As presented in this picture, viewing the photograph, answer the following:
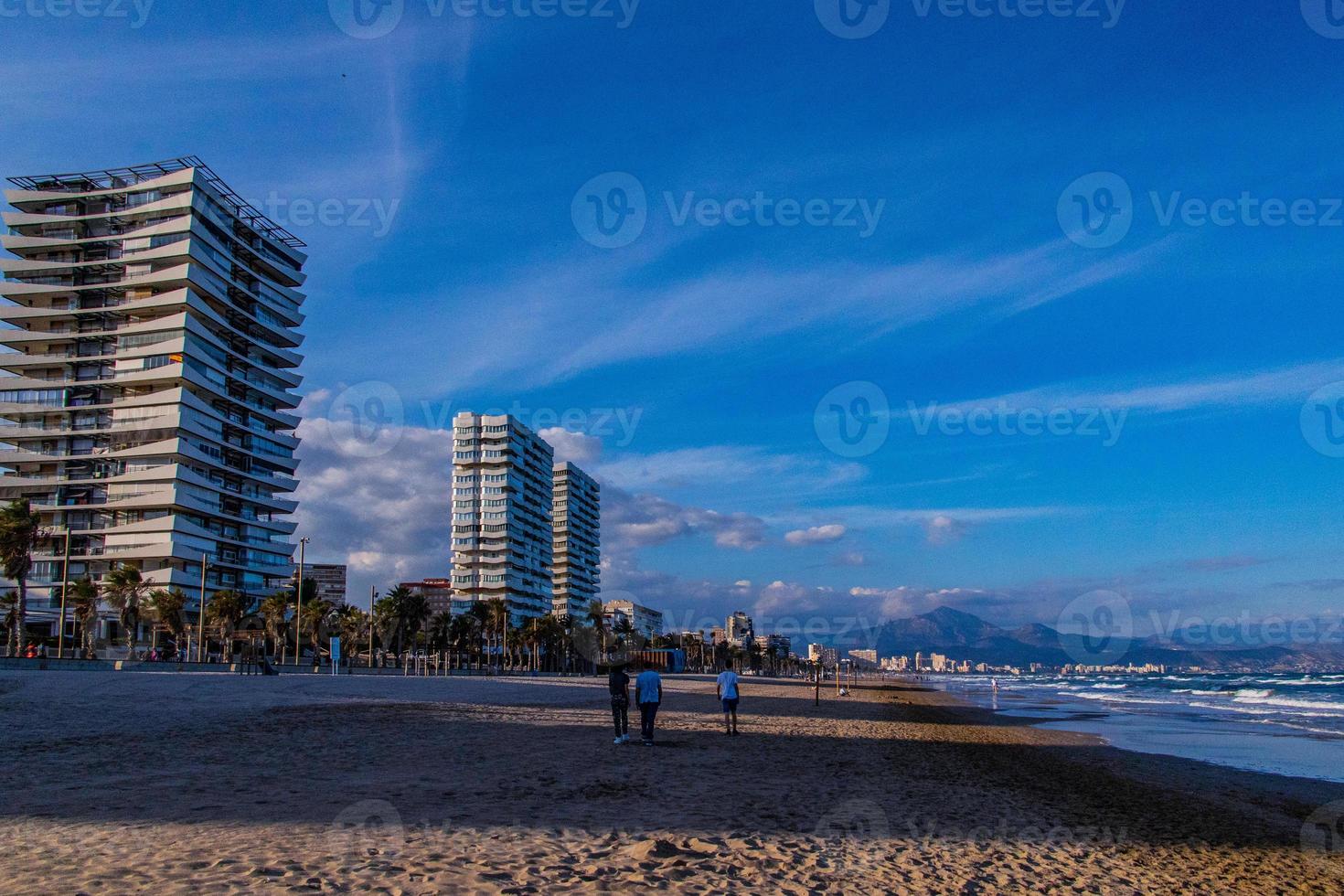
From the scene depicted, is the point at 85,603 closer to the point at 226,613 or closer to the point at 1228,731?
the point at 226,613

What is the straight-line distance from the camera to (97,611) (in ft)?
271

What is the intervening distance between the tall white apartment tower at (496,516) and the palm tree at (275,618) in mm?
65878

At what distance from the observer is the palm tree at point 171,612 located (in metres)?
73.6

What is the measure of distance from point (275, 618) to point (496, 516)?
3040 inches

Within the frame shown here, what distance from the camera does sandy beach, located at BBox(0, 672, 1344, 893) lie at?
805 centimetres

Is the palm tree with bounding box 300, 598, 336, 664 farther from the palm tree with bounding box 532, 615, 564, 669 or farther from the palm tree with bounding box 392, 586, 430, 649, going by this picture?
the palm tree with bounding box 532, 615, 564, 669

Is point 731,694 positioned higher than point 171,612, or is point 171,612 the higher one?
point 731,694

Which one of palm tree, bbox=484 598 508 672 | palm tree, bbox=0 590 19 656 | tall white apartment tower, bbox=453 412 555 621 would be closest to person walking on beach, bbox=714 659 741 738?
palm tree, bbox=0 590 19 656

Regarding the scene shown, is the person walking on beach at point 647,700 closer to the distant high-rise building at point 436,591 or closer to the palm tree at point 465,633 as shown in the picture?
the palm tree at point 465,633

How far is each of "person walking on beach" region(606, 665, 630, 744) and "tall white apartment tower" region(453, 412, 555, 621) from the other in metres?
136

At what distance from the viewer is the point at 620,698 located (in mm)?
18797

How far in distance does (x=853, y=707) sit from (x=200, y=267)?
8529 centimetres

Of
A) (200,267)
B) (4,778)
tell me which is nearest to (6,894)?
(4,778)

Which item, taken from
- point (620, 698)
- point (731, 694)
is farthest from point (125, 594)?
point (620, 698)
